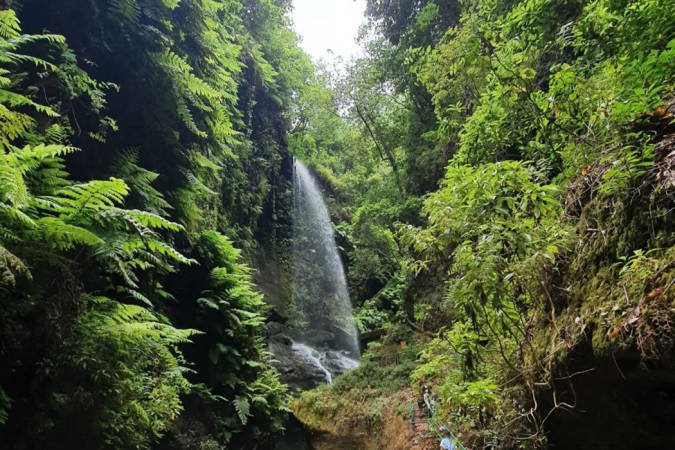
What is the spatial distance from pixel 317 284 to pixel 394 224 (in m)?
11.2

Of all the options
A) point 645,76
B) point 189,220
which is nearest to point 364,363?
point 189,220

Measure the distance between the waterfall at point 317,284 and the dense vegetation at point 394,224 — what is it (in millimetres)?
5166

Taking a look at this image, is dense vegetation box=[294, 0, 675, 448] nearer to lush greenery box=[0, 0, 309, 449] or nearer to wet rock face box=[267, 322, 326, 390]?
lush greenery box=[0, 0, 309, 449]

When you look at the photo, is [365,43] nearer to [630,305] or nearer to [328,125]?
[328,125]

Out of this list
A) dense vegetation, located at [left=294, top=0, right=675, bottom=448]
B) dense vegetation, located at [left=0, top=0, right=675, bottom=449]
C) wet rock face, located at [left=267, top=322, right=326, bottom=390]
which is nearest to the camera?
dense vegetation, located at [left=294, top=0, right=675, bottom=448]

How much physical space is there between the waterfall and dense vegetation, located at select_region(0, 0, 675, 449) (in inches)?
203

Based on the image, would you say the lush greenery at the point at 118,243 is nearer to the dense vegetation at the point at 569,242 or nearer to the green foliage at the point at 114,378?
the green foliage at the point at 114,378

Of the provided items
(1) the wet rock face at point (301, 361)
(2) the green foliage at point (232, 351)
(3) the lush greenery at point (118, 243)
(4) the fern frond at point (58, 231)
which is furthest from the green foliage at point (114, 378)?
(1) the wet rock face at point (301, 361)

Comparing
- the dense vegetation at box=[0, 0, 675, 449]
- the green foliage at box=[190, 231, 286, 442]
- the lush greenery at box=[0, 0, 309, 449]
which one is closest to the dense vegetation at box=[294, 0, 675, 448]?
the dense vegetation at box=[0, 0, 675, 449]

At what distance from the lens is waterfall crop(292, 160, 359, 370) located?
1386 centimetres

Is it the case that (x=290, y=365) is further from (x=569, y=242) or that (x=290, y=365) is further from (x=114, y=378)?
(x=569, y=242)

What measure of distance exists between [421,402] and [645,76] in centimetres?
540

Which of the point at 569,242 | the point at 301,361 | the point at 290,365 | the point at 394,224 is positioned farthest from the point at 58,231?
the point at 301,361

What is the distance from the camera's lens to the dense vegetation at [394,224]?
93.3 inches
